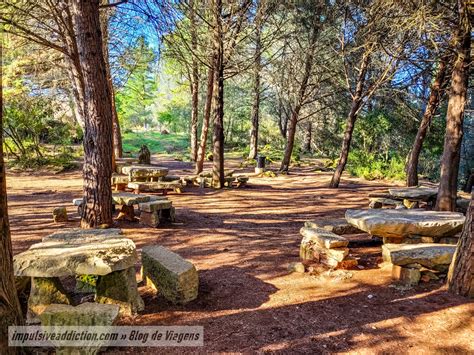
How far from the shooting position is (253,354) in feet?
8.99

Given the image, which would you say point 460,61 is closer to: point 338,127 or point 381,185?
point 381,185

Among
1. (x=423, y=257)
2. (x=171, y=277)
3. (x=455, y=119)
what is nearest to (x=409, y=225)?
(x=423, y=257)

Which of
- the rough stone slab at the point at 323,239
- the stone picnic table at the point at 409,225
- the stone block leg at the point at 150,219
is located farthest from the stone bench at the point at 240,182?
the stone picnic table at the point at 409,225

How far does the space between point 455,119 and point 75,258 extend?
7.46 m

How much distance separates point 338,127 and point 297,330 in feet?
68.6

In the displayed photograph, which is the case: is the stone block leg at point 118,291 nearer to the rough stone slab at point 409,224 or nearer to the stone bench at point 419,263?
the stone bench at point 419,263

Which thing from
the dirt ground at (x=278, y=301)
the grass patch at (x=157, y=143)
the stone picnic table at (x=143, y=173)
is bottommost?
the dirt ground at (x=278, y=301)

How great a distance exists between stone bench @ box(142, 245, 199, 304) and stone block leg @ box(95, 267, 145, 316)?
406 millimetres

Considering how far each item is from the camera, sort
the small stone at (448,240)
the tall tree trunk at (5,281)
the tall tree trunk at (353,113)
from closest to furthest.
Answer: the tall tree trunk at (5,281), the small stone at (448,240), the tall tree trunk at (353,113)

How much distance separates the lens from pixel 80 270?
3.13 metres

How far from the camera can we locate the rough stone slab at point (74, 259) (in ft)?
10.2

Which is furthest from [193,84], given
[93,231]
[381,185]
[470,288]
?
[470,288]

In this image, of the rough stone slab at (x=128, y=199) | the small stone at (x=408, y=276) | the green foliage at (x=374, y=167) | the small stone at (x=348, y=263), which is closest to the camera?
the small stone at (x=408, y=276)

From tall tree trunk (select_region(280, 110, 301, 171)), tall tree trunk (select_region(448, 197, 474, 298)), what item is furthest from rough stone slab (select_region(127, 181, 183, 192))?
tall tree trunk (select_region(448, 197, 474, 298))
